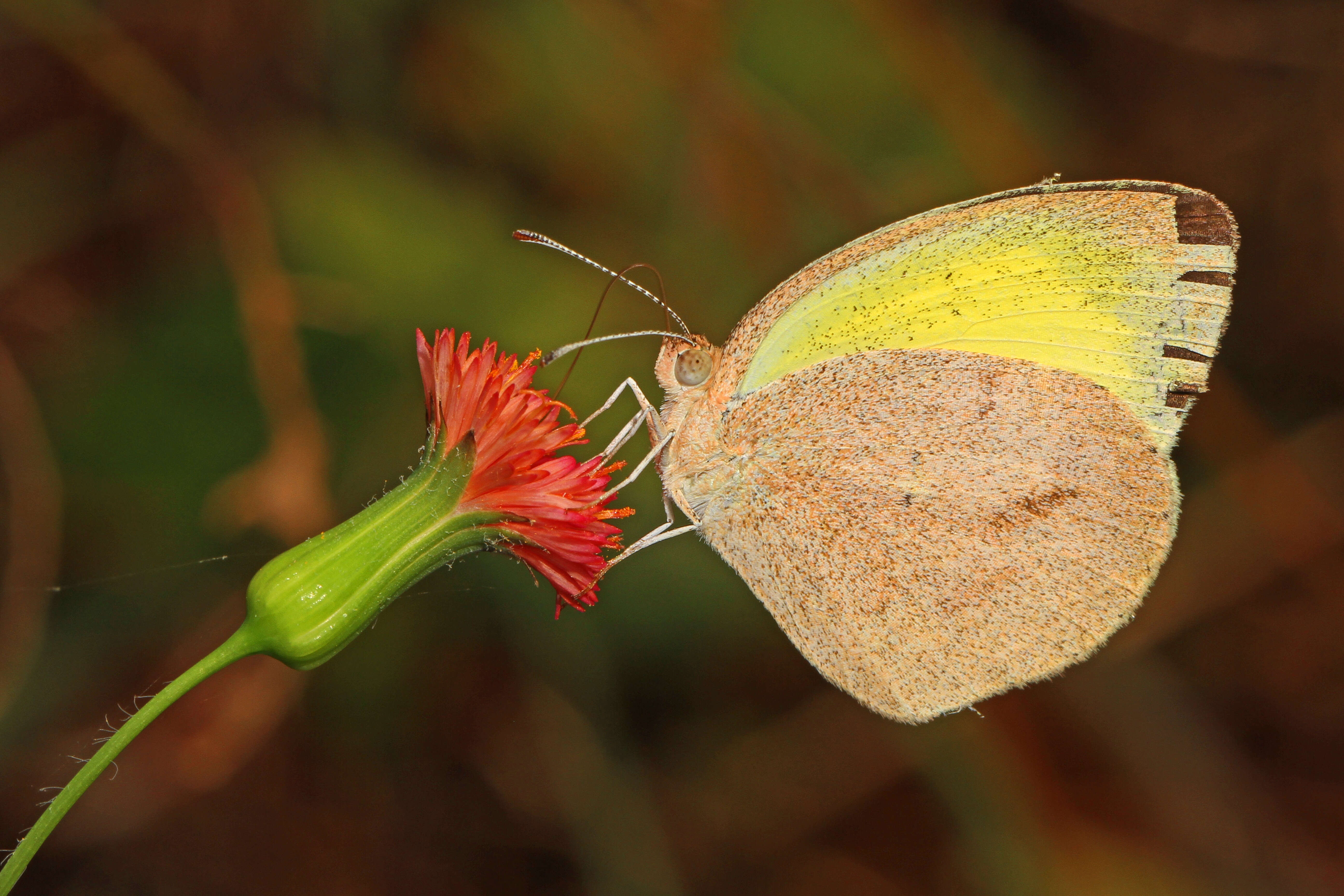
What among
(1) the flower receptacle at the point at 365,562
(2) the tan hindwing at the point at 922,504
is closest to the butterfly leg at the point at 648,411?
(2) the tan hindwing at the point at 922,504

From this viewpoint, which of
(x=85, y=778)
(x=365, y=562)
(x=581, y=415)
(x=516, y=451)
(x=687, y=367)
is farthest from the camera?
(x=581, y=415)

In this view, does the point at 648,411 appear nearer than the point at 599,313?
Yes

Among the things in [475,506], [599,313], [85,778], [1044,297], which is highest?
[85,778]

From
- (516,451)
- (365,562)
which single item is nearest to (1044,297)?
(516,451)

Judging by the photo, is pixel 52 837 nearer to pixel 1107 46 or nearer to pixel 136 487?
pixel 136 487

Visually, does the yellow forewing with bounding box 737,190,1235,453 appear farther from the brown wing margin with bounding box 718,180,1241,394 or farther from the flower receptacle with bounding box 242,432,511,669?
the flower receptacle with bounding box 242,432,511,669

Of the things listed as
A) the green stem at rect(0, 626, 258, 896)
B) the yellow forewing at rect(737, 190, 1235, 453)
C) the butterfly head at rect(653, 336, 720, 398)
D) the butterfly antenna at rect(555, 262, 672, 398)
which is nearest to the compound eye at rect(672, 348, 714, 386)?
the butterfly head at rect(653, 336, 720, 398)

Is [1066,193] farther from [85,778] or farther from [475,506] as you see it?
[85,778]

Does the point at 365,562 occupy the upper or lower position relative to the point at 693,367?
upper
